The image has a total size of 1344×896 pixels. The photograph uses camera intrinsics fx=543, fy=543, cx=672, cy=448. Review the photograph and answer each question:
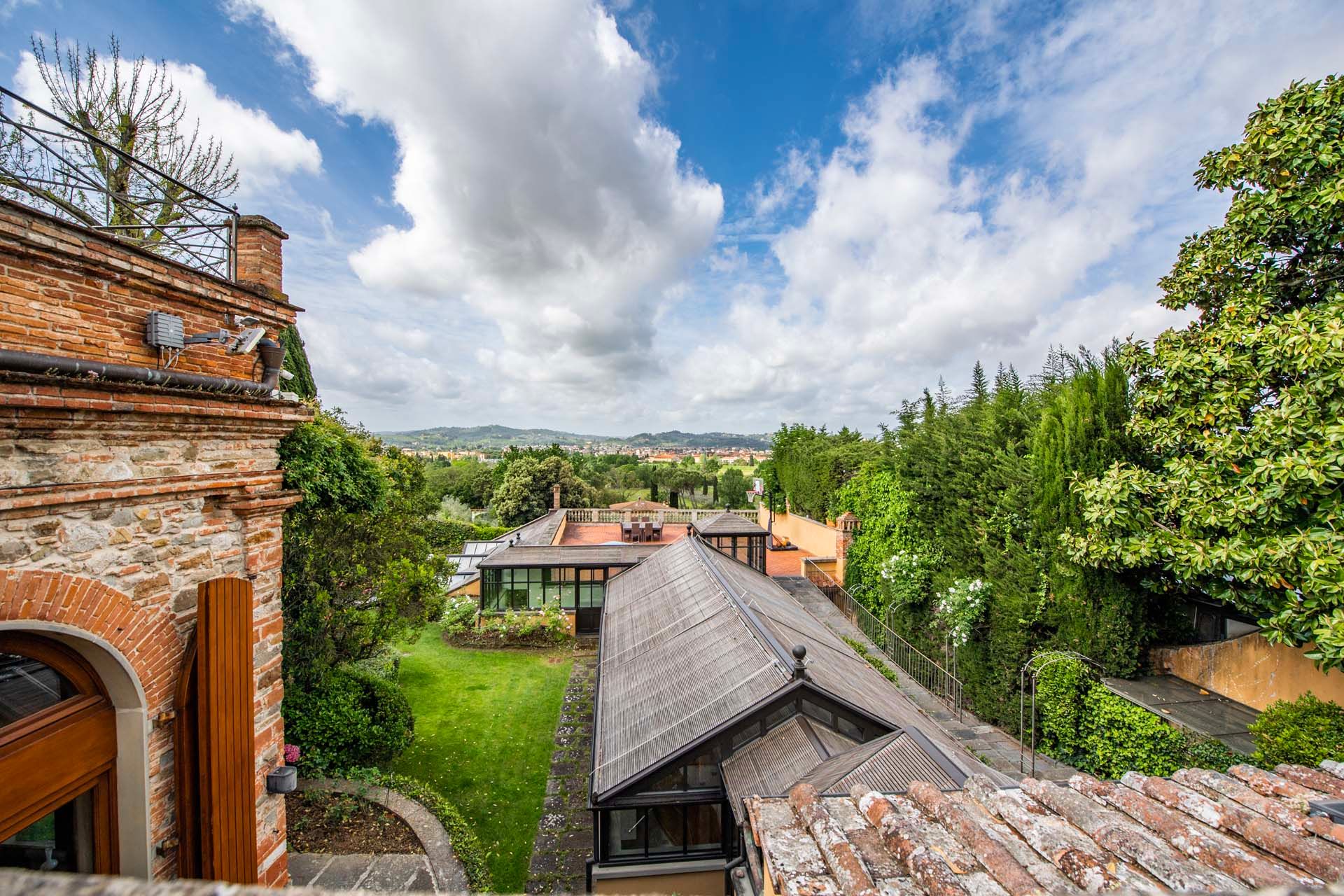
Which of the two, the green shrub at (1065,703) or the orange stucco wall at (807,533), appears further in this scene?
the orange stucco wall at (807,533)

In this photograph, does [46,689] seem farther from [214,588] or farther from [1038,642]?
[1038,642]

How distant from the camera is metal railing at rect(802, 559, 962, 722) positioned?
11.3m

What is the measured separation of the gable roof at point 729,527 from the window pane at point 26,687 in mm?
14600

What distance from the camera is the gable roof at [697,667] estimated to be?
5.59 m

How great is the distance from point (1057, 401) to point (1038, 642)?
4228 millimetres

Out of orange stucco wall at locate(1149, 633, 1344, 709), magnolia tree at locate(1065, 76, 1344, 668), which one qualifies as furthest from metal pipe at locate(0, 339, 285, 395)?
orange stucco wall at locate(1149, 633, 1344, 709)

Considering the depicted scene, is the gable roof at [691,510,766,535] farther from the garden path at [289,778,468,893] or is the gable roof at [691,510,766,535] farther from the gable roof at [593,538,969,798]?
the garden path at [289,778,468,893]

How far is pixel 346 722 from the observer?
302 inches

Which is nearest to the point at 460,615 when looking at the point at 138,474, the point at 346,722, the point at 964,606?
the point at 346,722

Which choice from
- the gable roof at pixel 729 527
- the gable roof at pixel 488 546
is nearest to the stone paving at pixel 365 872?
the gable roof at pixel 488 546

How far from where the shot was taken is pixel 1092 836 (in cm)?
254

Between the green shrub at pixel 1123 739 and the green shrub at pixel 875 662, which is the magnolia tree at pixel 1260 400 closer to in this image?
the green shrub at pixel 1123 739

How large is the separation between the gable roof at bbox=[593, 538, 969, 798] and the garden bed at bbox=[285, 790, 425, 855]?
2800 millimetres

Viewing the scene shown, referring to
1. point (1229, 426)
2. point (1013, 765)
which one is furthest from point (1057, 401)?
point (1013, 765)
